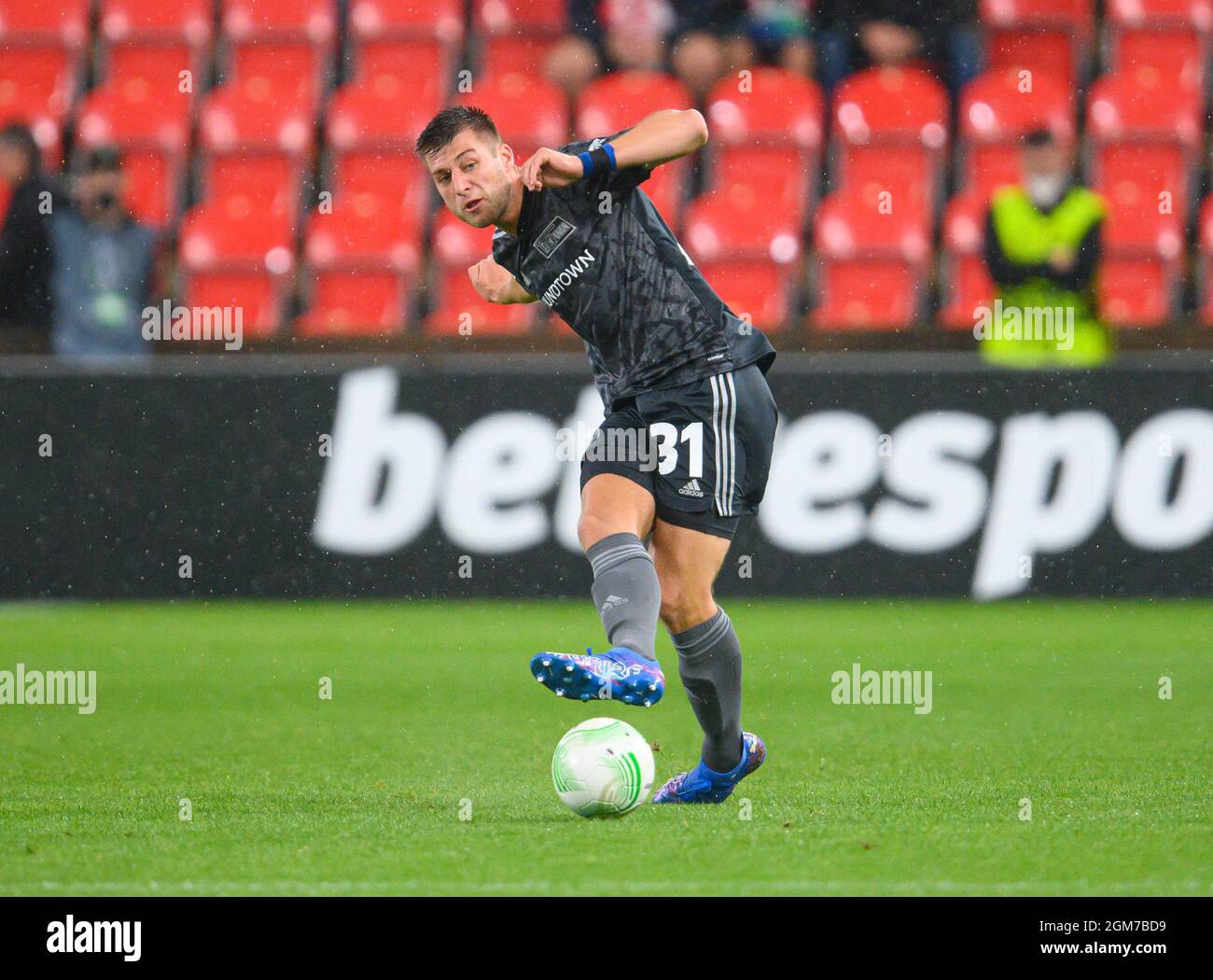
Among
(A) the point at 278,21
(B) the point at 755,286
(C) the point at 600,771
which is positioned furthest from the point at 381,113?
(C) the point at 600,771

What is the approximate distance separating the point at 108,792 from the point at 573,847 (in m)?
1.54

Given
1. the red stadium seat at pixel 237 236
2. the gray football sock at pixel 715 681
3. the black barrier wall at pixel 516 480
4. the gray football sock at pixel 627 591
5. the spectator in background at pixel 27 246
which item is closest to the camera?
the gray football sock at pixel 627 591

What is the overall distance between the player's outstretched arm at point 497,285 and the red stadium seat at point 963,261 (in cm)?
587

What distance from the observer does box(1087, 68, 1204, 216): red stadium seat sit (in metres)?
11.2

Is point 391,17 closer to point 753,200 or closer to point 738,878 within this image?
point 753,200

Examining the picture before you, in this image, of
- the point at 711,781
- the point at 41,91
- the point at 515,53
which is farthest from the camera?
the point at 515,53

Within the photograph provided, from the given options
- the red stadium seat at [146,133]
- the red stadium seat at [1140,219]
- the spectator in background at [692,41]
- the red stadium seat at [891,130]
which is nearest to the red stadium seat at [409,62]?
the spectator in background at [692,41]

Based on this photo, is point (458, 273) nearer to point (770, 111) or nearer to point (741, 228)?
point (741, 228)

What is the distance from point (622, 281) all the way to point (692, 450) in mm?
464

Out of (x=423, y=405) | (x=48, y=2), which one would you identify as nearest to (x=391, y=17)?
(x=48, y=2)

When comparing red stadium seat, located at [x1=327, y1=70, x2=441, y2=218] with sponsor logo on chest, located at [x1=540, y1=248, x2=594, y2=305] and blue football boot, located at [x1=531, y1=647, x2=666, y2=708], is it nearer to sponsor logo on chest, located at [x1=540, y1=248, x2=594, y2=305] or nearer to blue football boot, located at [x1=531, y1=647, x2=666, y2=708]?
sponsor logo on chest, located at [x1=540, y1=248, x2=594, y2=305]

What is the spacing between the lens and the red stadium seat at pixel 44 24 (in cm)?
1201

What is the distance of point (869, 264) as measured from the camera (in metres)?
10.9

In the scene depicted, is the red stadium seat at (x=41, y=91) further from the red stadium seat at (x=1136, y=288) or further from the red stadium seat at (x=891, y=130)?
the red stadium seat at (x=1136, y=288)
